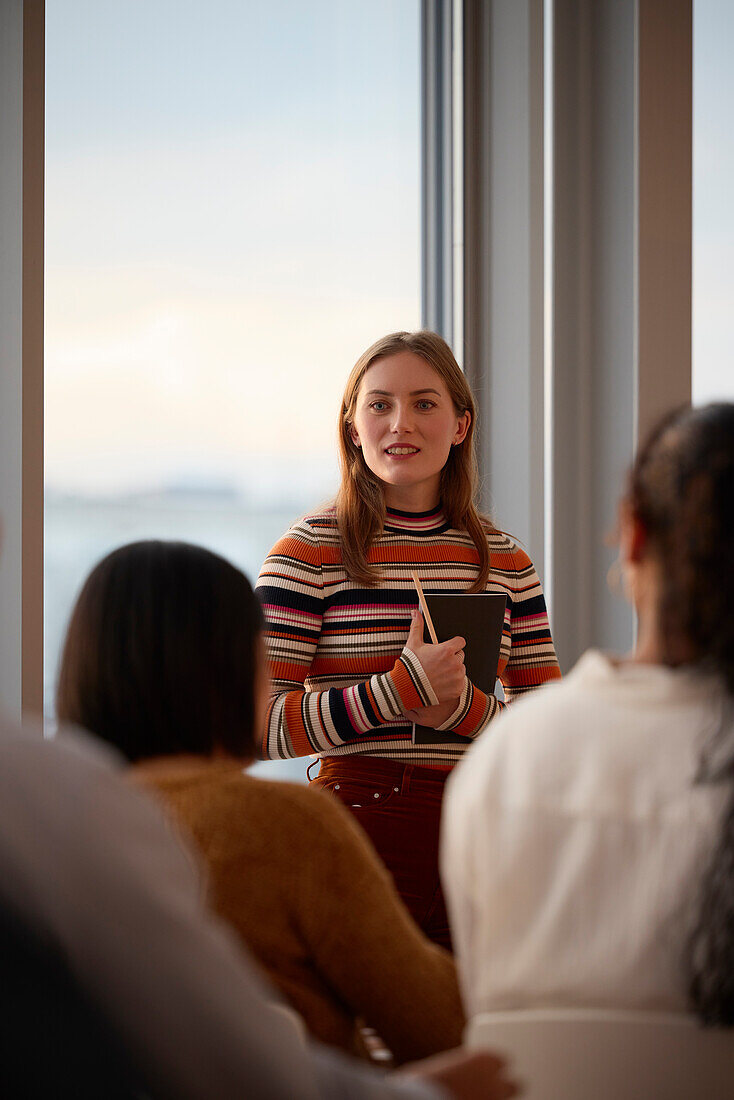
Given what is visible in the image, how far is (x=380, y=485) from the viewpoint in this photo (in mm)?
1863

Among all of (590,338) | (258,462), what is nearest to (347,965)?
Result: (258,462)

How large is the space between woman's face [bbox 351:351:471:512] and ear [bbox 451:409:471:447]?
0.02m

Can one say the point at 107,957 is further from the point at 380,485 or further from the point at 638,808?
the point at 380,485

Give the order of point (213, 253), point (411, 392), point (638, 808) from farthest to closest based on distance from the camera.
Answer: point (213, 253) < point (411, 392) < point (638, 808)

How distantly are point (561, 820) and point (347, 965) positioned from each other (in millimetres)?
302

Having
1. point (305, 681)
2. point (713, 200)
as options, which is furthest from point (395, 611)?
point (713, 200)

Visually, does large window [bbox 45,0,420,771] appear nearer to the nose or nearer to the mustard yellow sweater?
the nose

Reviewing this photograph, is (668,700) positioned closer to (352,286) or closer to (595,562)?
(595,562)

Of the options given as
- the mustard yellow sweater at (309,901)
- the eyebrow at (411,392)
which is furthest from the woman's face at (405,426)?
the mustard yellow sweater at (309,901)

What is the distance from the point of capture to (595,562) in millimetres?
2615

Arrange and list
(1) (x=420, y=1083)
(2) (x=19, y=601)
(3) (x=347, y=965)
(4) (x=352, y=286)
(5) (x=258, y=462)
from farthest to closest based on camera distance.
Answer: (4) (x=352, y=286), (5) (x=258, y=462), (2) (x=19, y=601), (3) (x=347, y=965), (1) (x=420, y=1083)

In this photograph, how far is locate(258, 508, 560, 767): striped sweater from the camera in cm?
163

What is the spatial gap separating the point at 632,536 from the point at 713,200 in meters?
1.97

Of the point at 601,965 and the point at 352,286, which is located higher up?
the point at 352,286
